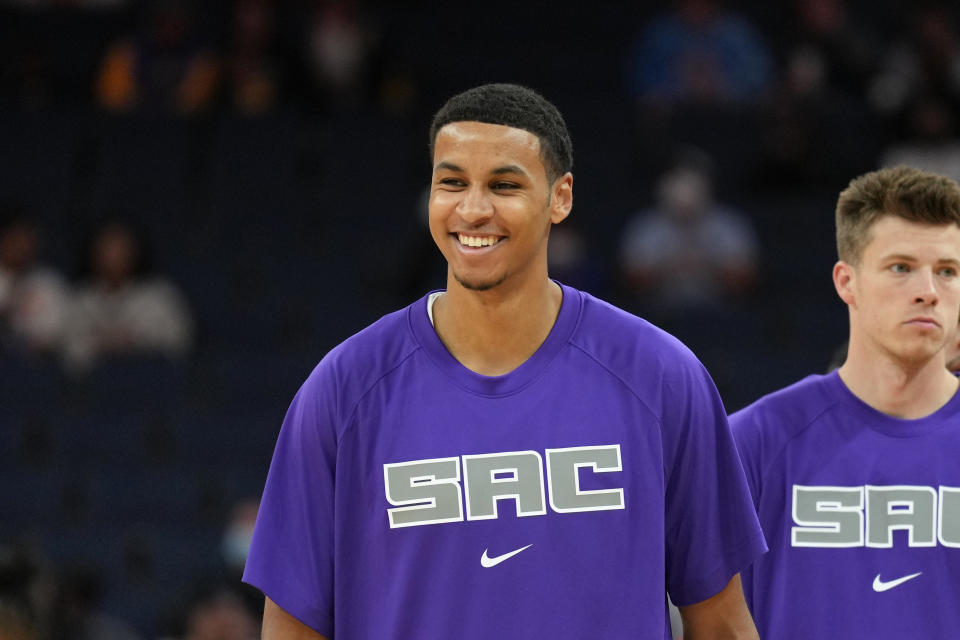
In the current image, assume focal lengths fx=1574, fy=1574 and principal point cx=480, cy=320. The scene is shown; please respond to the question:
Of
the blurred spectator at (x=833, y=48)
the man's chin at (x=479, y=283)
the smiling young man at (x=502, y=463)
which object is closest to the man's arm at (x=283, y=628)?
the smiling young man at (x=502, y=463)

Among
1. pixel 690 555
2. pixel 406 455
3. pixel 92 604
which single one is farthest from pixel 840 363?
pixel 92 604

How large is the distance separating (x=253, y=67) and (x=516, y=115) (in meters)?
7.90

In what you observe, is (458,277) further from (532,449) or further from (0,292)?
(0,292)

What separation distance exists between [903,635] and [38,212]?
24.4ft

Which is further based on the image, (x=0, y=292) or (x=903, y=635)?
(x=0, y=292)

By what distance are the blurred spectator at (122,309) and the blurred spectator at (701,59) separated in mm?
3839

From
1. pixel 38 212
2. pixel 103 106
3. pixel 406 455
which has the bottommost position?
pixel 406 455

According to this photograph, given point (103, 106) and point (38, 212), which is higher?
point (103, 106)

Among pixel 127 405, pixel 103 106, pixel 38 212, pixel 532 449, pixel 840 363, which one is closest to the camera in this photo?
pixel 532 449

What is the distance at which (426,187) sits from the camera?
10352mm

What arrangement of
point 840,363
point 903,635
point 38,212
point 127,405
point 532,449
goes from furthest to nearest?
point 38,212
point 127,405
point 840,363
point 903,635
point 532,449

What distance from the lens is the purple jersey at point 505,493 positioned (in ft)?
10.8

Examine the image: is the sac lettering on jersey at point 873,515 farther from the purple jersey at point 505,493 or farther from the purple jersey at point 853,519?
the purple jersey at point 505,493

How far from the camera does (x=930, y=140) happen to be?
10.2 meters
